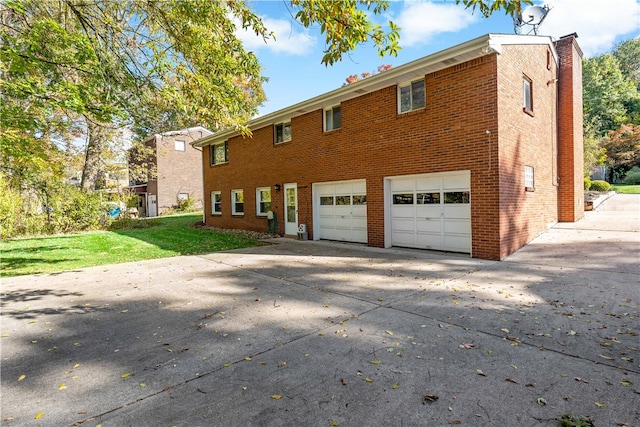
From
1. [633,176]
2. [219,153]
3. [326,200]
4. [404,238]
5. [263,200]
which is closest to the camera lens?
[404,238]

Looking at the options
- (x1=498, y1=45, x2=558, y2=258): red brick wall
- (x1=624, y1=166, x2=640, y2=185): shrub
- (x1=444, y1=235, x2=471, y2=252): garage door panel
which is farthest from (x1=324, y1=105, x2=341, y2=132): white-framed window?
(x1=624, y1=166, x2=640, y2=185): shrub

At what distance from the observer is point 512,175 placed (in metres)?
8.48

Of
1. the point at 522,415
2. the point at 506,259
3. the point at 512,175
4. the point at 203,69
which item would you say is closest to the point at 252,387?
the point at 522,415

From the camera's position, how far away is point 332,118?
466 inches

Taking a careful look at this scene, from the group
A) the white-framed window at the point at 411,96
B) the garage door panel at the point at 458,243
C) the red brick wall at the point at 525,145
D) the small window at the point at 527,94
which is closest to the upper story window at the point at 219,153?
the white-framed window at the point at 411,96

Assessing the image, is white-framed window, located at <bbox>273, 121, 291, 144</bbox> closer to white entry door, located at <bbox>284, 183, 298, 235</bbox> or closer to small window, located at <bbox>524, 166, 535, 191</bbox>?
white entry door, located at <bbox>284, 183, 298, 235</bbox>

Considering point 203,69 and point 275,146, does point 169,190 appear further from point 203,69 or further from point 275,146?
point 203,69

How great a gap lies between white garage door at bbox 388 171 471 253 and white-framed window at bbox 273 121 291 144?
219 inches

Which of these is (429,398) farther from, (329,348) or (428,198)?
(428,198)

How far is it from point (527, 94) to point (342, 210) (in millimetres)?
6768

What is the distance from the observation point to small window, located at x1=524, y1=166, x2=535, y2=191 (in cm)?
944

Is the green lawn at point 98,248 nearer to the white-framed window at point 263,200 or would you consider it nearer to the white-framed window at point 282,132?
the white-framed window at point 263,200

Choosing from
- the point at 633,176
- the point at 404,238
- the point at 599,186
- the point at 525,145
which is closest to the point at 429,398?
the point at 404,238

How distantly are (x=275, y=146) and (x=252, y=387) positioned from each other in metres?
12.2
